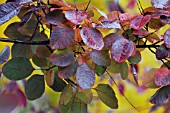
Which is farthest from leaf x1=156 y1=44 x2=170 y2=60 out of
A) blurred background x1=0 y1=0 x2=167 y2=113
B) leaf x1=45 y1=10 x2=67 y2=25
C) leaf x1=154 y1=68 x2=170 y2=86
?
blurred background x1=0 y1=0 x2=167 y2=113

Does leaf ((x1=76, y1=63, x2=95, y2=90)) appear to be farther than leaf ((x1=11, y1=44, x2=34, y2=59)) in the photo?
No

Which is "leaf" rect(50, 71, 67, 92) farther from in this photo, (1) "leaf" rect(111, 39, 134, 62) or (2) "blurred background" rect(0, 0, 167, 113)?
(2) "blurred background" rect(0, 0, 167, 113)

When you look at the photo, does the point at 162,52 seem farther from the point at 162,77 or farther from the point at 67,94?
the point at 67,94

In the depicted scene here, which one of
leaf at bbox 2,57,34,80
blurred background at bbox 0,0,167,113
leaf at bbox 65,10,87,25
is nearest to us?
leaf at bbox 65,10,87,25

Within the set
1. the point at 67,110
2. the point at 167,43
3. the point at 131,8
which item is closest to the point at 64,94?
the point at 67,110

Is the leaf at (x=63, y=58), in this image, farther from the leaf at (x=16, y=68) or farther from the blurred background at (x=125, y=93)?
the blurred background at (x=125, y=93)

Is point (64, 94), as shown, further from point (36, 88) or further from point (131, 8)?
point (131, 8)
